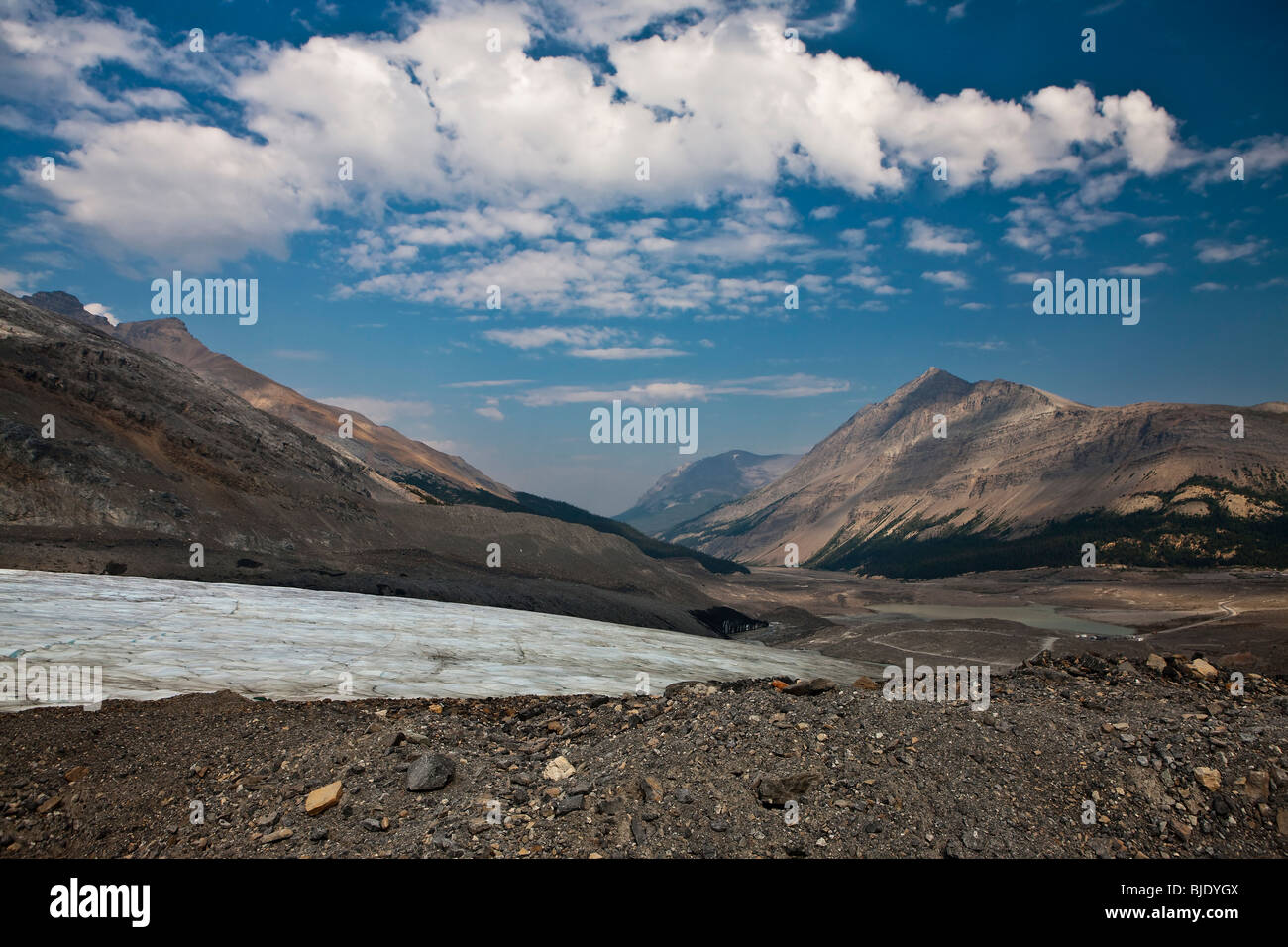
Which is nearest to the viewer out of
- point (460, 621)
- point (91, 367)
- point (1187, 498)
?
point (460, 621)

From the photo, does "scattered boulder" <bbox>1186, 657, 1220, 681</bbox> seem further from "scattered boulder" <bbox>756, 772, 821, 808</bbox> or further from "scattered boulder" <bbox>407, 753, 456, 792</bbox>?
"scattered boulder" <bbox>407, 753, 456, 792</bbox>

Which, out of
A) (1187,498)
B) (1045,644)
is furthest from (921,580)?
(1045,644)

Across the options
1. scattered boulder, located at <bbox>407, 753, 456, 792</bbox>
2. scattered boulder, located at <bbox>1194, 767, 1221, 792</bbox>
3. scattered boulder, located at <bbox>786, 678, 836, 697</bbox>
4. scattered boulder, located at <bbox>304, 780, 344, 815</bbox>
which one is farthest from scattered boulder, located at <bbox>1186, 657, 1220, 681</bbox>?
scattered boulder, located at <bbox>304, 780, 344, 815</bbox>

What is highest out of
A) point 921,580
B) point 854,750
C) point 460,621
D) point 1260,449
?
point 1260,449

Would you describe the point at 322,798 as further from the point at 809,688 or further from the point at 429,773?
the point at 809,688

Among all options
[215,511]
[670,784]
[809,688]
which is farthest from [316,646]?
[215,511]
